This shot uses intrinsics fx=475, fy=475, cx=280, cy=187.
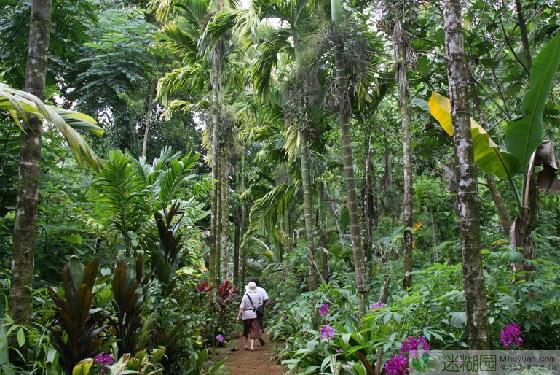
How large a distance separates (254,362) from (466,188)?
551 centimetres

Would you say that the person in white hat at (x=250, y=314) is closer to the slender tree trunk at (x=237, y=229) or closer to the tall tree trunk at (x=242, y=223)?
the tall tree trunk at (x=242, y=223)

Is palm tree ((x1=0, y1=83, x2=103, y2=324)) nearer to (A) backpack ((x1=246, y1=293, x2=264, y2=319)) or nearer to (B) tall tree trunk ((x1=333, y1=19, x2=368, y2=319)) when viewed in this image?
(B) tall tree trunk ((x1=333, y1=19, x2=368, y2=319))

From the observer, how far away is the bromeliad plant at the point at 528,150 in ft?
14.9

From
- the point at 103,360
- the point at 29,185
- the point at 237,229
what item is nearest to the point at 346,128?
the point at 29,185

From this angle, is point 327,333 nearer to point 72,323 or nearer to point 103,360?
point 103,360

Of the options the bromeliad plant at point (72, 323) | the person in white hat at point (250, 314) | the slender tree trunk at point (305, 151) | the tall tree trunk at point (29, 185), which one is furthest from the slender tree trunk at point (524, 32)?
the bromeliad plant at point (72, 323)

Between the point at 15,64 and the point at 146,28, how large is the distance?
494 cm

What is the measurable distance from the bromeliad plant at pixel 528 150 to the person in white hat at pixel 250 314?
5.29 m

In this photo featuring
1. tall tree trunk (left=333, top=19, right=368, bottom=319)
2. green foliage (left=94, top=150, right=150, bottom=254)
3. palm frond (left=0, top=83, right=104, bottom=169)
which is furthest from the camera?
tall tree trunk (left=333, top=19, right=368, bottom=319)

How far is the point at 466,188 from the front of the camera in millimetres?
3824

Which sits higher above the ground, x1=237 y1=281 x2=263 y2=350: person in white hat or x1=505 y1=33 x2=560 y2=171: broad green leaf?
x1=505 y1=33 x2=560 y2=171: broad green leaf

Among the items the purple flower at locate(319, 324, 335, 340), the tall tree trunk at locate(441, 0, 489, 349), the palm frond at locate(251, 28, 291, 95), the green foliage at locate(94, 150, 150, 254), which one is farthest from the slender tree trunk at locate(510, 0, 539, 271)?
the palm frond at locate(251, 28, 291, 95)

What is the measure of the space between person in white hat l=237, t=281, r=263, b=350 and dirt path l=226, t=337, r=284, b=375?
0.30m

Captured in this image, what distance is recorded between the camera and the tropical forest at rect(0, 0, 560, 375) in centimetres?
404
